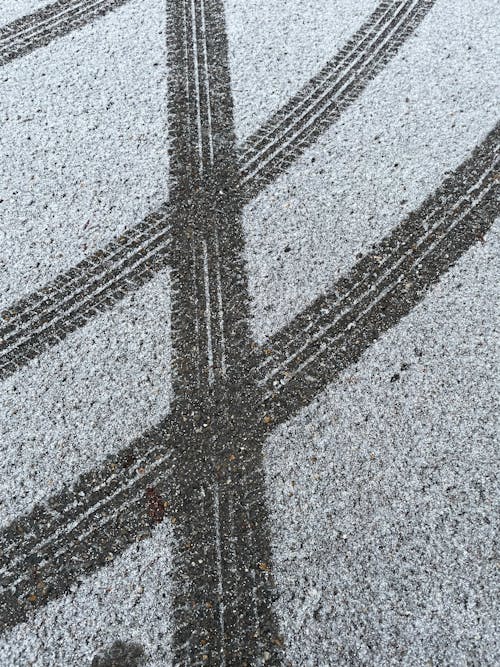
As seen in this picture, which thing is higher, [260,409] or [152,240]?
[152,240]

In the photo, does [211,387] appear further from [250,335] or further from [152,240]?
[152,240]

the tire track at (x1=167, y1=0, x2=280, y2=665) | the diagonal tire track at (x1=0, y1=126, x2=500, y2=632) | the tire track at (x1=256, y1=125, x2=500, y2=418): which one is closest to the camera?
the tire track at (x1=167, y1=0, x2=280, y2=665)

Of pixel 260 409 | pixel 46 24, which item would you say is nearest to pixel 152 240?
pixel 260 409

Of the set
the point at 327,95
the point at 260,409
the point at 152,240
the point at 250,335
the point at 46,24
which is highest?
the point at 46,24

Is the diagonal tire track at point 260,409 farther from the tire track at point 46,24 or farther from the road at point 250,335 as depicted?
the tire track at point 46,24

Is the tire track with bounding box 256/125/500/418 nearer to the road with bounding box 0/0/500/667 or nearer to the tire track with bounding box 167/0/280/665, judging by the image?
the road with bounding box 0/0/500/667

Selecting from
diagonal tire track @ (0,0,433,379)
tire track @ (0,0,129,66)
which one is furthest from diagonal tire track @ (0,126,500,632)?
tire track @ (0,0,129,66)

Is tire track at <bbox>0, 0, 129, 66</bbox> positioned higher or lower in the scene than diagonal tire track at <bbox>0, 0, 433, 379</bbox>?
higher

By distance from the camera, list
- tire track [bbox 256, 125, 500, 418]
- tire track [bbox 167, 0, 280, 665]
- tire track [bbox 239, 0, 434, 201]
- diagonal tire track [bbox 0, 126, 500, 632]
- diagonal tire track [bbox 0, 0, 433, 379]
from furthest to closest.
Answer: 1. tire track [bbox 239, 0, 434, 201]
2. diagonal tire track [bbox 0, 0, 433, 379]
3. tire track [bbox 256, 125, 500, 418]
4. diagonal tire track [bbox 0, 126, 500, 632]
5. tire track [bbox 167, 0, 280, 665]

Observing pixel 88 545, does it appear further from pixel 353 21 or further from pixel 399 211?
pixel 353 21
